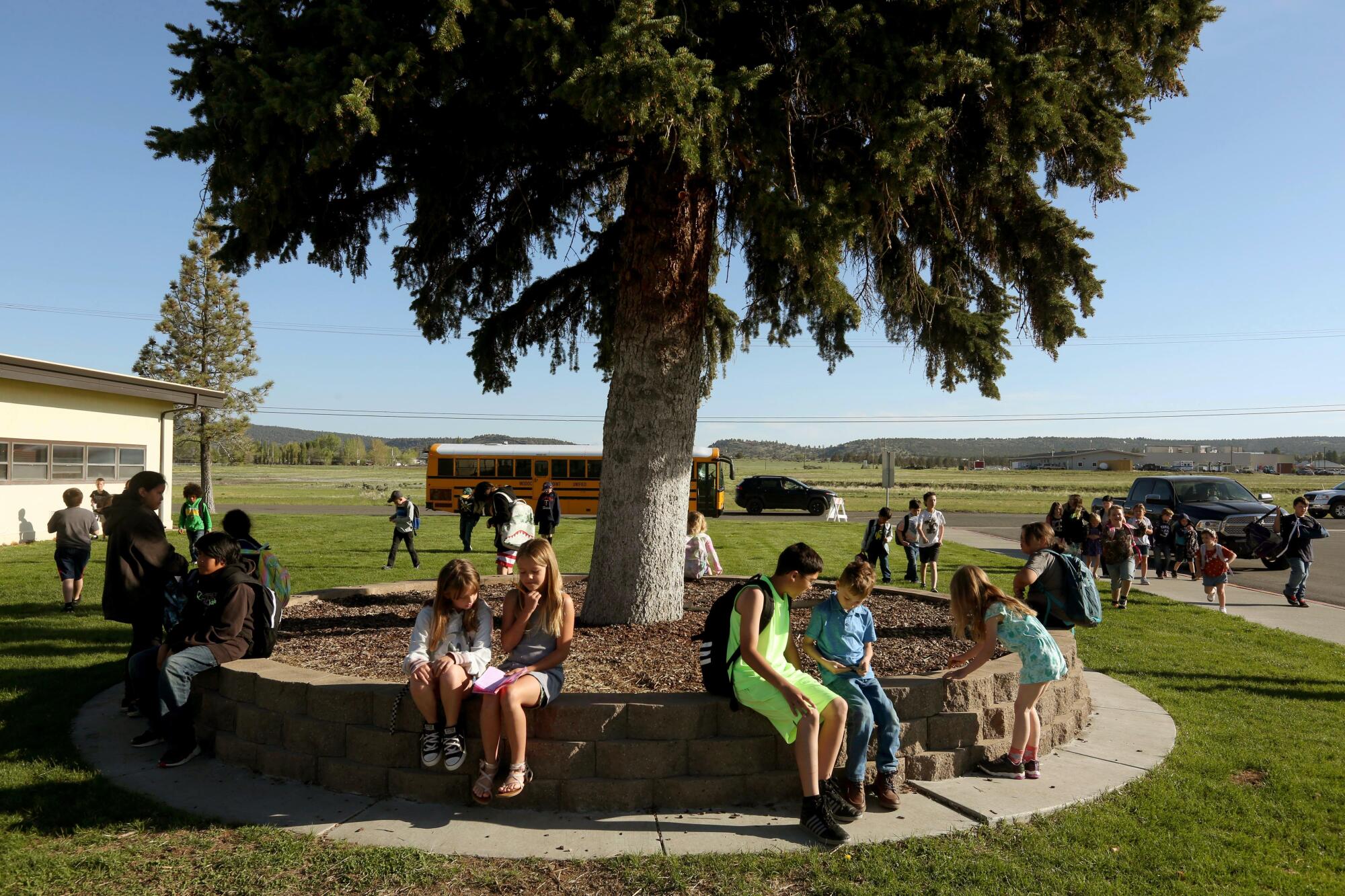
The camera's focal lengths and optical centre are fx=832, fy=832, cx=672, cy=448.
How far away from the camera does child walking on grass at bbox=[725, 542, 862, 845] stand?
404 cm

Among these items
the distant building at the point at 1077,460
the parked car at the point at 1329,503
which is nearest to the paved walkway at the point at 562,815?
the parked car at the point at 1329,503

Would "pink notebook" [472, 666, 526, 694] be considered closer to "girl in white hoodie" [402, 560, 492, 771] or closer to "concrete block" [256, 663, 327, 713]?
"girl in white hoodie" [402, 560, 492, 771]

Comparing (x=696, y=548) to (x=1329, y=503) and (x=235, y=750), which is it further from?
(x=1329, y=503)

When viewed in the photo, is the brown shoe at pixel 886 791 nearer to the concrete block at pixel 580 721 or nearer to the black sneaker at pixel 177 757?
the concrete block at pixel 580 721

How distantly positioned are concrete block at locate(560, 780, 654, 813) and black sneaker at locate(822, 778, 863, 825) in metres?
0.89

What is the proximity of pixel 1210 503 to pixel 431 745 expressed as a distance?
1854 centimetres

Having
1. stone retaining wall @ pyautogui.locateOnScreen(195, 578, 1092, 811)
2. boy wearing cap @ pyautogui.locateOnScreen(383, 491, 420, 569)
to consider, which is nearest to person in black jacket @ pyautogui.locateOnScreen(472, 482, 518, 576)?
stone retaining wall @ pyautogui.locateOnScreen(195, 578, 1092, 811)

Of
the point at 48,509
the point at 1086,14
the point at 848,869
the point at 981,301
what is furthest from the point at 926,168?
the point at 48,509

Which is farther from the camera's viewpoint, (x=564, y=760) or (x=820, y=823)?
(x=564, y=760)

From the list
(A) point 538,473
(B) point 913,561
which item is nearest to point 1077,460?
(A) point 538,473

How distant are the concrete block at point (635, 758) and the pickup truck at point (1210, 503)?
14.1 meters

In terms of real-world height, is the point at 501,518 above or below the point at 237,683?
above

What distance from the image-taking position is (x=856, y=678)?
14.6ft

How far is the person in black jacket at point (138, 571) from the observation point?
5.65 metres
